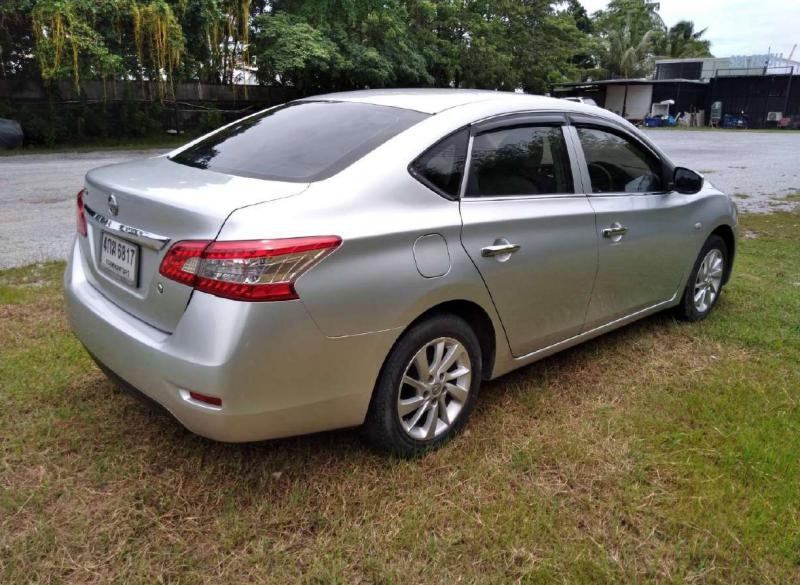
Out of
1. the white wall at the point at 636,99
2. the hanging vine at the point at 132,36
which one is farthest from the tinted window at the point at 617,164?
the white wall at the point at 636,99

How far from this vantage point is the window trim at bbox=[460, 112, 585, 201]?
2914mm

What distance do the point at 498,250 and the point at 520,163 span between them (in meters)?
0.56

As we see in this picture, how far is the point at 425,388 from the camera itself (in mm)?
2758

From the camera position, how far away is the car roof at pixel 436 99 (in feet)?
10.1

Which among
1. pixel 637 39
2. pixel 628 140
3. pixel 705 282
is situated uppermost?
pixel 637 39

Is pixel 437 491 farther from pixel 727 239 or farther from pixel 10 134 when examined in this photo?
pixel 10 134

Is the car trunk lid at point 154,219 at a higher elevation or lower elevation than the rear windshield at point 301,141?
lower

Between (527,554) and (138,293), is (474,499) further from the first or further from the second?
(138,293)

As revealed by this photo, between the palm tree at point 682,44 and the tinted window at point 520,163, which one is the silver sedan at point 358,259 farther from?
the palm tree at point 682,44

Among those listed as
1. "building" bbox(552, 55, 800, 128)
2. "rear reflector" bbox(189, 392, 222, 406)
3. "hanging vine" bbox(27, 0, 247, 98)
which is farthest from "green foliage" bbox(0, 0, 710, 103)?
"rear reflector" bbox(189, 392, 222, 406)

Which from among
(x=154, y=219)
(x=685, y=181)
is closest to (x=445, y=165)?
(x=154, y=219)

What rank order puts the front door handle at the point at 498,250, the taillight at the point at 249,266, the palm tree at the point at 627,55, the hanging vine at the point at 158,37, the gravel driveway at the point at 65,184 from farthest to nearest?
the palm tree at the point at 627,55 → the hanging vine at the point at 158,37 → the gravel driveway at the point at 65,184 → the front door handle at the point at 498,250 → the taillight at the point at 249,266

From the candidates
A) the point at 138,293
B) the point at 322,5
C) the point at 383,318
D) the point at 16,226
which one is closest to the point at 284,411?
the point at 383,318

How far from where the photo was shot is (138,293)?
8.14 ft
